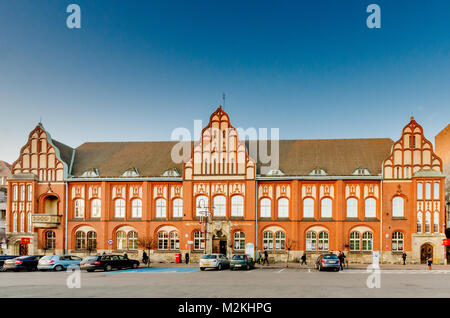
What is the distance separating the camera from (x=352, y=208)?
49.2 meters

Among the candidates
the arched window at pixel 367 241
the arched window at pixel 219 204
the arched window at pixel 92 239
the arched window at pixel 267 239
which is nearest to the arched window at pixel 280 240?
the arched window at pixel 267 239

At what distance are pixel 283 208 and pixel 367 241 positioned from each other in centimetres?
994

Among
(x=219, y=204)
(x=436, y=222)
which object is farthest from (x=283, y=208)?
→ (x=436, y=222)

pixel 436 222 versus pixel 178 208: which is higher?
pixel 178 208

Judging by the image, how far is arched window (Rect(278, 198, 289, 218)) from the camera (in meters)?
50.0

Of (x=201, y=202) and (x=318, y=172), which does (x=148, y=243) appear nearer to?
(x=201, y=202)

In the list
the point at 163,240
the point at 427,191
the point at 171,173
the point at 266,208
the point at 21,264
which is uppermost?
the point at 171,173

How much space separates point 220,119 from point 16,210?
2666 centimetres

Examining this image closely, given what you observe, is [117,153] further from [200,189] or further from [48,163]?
[200,189]

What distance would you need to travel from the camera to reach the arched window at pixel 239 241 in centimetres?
4994

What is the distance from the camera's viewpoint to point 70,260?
129ft

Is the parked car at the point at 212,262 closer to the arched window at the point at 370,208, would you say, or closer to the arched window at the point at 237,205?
the arched window at the point at 237,205

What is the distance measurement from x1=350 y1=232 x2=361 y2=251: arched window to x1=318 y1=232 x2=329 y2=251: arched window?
272cm
